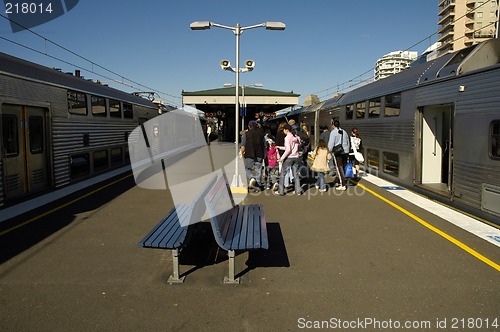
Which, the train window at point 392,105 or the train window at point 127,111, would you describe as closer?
the train window at point 392,105

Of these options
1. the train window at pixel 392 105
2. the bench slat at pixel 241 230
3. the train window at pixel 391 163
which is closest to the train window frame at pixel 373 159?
the train window at pixel 391 163

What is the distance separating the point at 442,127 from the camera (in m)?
9.06

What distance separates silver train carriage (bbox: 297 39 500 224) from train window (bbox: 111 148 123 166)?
9.16 metres

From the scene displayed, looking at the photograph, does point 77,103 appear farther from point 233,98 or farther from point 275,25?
point 233,98

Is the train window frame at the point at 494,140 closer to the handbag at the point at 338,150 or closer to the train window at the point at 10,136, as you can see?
the handbag at the point at 338,150

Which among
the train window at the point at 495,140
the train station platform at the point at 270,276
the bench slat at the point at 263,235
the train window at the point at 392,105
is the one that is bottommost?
the train station platform at the point at 270,276

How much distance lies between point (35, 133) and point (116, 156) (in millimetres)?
5993

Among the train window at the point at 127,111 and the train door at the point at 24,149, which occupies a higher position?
the train window at the point at 127,111

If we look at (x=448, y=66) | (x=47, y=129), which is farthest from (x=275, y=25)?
(x=47, y=129)

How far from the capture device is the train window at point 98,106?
12117 mm

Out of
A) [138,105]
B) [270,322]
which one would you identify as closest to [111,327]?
[270,322]

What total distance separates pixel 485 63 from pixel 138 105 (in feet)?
46.5

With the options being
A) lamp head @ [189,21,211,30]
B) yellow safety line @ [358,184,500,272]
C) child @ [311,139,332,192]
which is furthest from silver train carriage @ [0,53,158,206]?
yellow safety line @ [358,184,500,272]

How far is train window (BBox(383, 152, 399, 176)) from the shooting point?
408 inches
